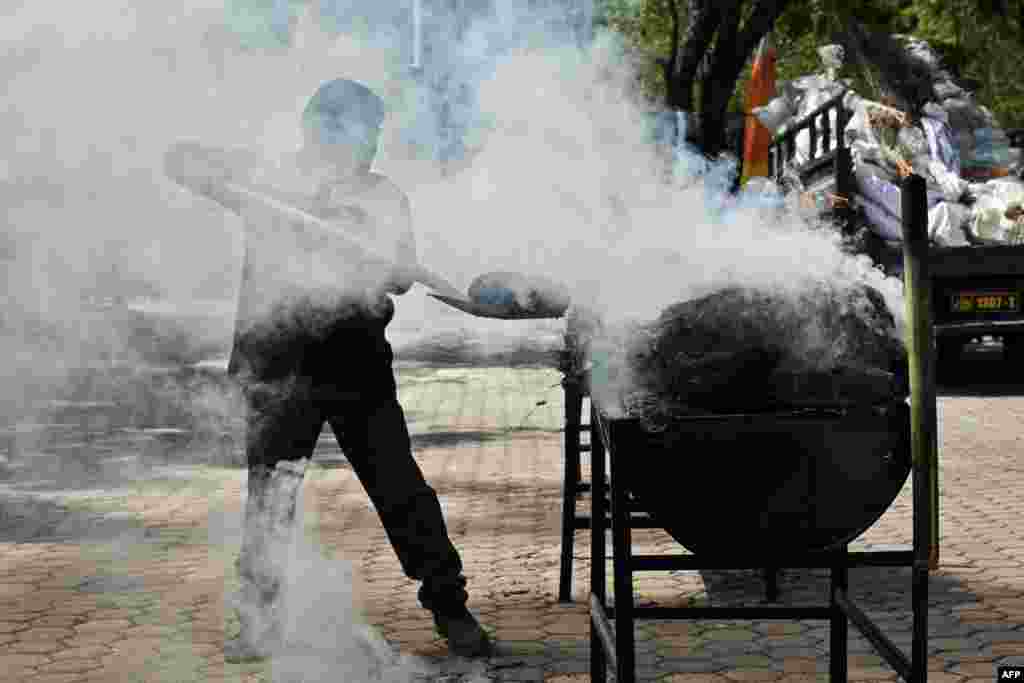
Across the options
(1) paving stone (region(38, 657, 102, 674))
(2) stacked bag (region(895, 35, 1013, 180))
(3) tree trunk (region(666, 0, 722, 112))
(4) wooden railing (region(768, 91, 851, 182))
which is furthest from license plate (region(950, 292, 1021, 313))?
(1) paving stone (region(38, 657, 102, 674))

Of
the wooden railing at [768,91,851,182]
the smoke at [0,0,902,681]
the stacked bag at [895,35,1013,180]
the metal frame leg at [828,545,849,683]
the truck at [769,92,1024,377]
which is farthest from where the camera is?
the stacked bag at [895,35,1013,180]

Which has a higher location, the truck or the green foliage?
the green foliage

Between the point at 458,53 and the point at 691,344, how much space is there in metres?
3.36

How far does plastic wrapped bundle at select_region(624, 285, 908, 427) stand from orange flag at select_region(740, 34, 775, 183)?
1070cm

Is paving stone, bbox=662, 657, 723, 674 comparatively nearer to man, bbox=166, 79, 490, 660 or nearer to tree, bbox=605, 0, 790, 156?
man, bbox=166, 79, 490, 660

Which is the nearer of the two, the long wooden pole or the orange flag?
the long wooden pole

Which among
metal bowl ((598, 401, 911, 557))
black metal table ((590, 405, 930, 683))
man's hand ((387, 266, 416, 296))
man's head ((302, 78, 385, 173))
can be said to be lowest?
black metal table ((590, 405, 930, 683))

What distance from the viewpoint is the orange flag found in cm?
1541

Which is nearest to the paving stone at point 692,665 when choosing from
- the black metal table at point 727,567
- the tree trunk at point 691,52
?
the black metal table at point 727,567

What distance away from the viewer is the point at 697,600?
5660mm

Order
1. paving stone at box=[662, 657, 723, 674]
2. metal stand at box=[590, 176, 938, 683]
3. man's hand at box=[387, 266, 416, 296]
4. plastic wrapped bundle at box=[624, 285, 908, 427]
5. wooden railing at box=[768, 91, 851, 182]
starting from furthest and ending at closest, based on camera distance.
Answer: wooden railing at box=[768, 91, 851, 182] < paving stone at box=[662, 657, 723, 674] < man's hand at box=[387, 266, 416, 296] < plastic wrapped bundle at box=[624, 285, 908, 427] < metal stand at box=[590, 176, 938, 683]

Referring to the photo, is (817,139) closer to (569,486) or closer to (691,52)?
(691,52)

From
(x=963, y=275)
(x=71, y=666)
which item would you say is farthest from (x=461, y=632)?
(x=963, y=275)

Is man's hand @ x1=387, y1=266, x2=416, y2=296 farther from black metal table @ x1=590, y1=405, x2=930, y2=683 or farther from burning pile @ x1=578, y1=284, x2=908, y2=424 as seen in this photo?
burning pile @ x1=578, y1=284, x2=908, y2=424
